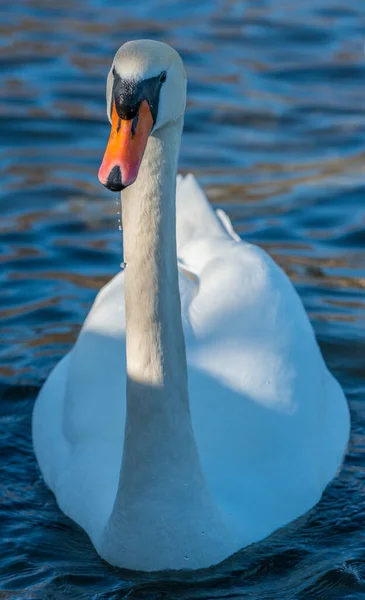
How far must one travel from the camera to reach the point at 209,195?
28.4 feet

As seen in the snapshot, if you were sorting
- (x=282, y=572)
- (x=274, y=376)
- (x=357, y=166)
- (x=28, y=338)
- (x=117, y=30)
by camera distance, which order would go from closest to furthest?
1. (x=282, y=572)
2. (x=274, y=376)
3. (x=28, y=338)
4. (x=357, y=166)
5. (x=117, y=30)

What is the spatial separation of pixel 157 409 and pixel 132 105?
3.57 feet

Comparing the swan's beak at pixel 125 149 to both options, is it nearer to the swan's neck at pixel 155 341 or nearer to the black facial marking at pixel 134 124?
the black facial marking at pixel 134 124

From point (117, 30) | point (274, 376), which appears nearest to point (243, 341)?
point (274, 376)

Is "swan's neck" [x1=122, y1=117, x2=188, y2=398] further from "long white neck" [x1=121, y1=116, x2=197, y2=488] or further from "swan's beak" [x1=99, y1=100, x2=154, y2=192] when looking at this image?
"swan's beak" [x1=99, y1=100, x2=154, y2=192]

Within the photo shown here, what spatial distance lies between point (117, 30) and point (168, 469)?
799cm

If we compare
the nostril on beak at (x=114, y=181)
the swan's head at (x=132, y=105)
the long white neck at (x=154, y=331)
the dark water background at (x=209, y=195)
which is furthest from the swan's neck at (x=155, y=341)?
the dark water background at (x=209, y=195)

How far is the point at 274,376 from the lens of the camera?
5.11 meters

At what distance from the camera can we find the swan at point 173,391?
3.86m

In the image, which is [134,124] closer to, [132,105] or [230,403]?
[132,105]

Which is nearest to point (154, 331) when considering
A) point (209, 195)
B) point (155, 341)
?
point (155, 341)

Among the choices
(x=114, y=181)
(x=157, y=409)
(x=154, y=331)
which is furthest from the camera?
(x=157, y=409)

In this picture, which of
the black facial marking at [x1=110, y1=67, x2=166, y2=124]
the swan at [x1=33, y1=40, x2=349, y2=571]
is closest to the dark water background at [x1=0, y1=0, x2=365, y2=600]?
the swan at [x1=33, y1=40, x2=349, y2=571]

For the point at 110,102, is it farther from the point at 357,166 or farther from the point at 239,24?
the point at 239,24
